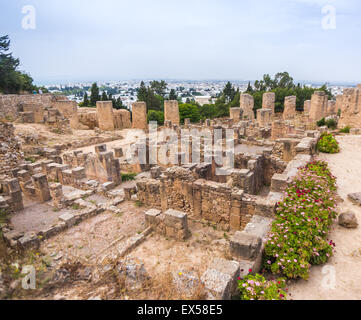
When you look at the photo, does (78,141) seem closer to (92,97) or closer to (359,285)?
(359,285)

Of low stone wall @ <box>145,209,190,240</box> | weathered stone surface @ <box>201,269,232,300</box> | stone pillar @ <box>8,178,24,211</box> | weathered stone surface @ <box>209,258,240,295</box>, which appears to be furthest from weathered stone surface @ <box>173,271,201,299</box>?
stone pillar @ <box>8,178,24,211</box>

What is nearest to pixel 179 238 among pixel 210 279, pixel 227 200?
pixel 227 200

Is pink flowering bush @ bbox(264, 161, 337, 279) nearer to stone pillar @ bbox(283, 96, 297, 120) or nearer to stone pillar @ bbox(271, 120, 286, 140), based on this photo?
stone pillar @ bbox(271, 120, 286, 140)

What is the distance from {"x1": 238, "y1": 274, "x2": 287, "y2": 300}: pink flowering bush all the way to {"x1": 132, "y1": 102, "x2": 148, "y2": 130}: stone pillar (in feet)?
81.2

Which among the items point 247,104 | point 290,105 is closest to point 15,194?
point 247,104

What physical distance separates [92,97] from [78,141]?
79.0ft

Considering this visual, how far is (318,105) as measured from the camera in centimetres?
2661

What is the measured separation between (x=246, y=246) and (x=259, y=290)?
1.01m

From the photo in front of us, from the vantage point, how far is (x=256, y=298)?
3.69 m

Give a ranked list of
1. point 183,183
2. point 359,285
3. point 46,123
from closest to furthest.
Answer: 1. point 359,285
2. point 183,183
3. point 46,123

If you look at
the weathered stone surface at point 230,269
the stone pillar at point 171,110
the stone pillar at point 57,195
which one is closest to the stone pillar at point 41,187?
the stone pillar at point 57,195

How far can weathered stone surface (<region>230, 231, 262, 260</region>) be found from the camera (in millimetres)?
4684

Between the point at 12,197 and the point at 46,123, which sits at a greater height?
the point at 46,123

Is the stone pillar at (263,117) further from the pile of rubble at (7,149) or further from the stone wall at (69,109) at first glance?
the pile of rubble at (7,149)
